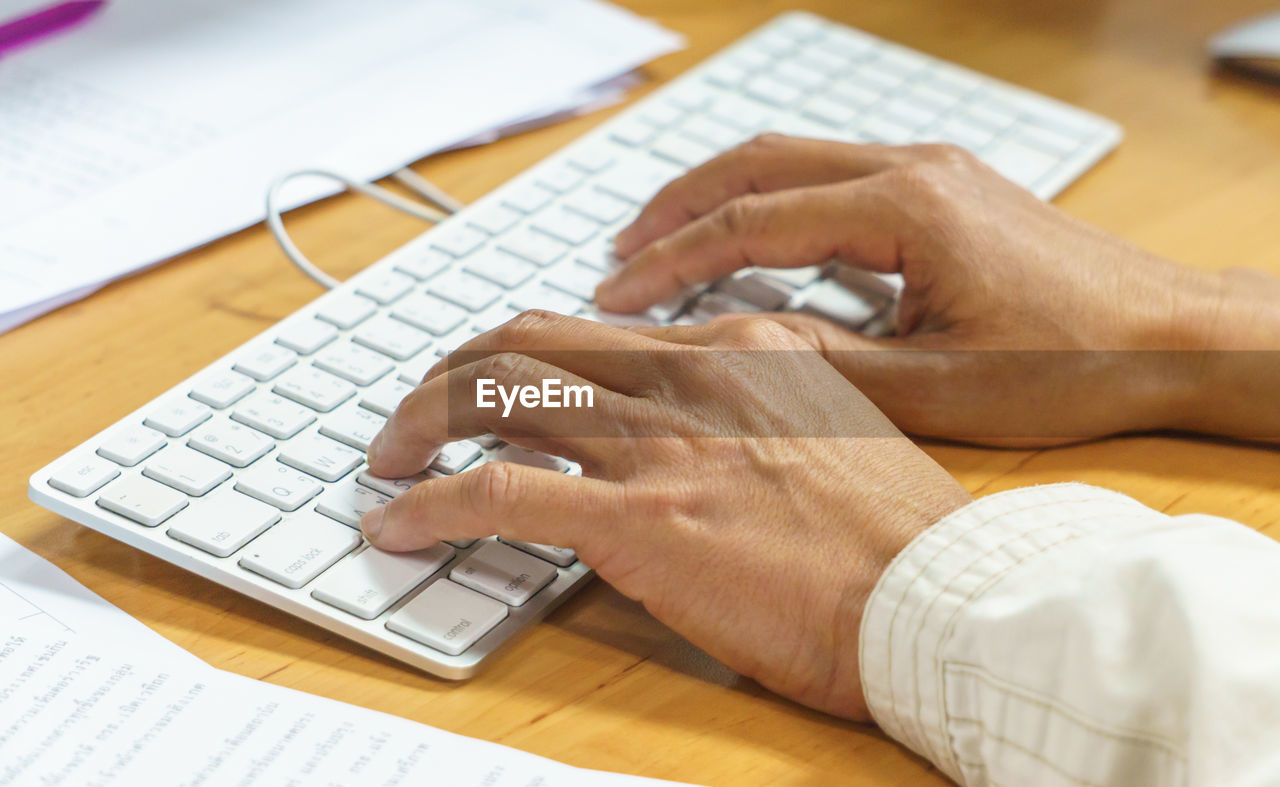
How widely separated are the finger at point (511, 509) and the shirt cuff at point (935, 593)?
0.39 ft

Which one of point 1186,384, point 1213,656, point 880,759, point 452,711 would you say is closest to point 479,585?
point 452,711

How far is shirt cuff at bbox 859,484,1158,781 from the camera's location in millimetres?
474

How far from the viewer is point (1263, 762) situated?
1.33 ft

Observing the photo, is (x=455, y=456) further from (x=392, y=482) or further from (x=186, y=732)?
(x=186, y=732)

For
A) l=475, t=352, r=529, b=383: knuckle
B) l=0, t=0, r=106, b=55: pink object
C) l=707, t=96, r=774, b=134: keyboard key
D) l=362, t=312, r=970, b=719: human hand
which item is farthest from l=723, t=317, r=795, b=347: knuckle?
l=0, t=0, r=106, b=55: pink object

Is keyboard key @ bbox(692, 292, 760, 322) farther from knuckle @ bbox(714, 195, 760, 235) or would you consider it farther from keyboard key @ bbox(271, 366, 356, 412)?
keyboard key @ bbox(271, 366, 356, 412)

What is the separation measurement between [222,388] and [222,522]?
0.31 feet

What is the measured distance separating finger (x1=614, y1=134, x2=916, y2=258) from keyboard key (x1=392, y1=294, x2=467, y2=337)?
5.0 inches

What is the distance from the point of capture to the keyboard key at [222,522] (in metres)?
0.53

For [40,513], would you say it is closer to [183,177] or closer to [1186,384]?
[183,177]

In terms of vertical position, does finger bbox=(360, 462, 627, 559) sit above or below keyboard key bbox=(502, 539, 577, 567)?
above

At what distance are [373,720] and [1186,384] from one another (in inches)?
18.7

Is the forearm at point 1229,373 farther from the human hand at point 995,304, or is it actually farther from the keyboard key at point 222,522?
the keyboard key at point 222,522

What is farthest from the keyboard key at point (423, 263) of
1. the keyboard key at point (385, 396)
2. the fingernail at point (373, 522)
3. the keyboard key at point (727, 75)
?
the keyboard key at point (727, 75)
